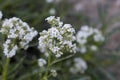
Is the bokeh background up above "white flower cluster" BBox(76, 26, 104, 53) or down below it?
above

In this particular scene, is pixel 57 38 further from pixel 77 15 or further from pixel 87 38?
pixel 77 15

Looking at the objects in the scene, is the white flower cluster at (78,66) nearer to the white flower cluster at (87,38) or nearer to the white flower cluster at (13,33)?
the white flower cluster at (87,38)

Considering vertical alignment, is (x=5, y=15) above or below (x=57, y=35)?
above

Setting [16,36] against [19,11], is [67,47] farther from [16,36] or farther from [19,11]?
[19,11]

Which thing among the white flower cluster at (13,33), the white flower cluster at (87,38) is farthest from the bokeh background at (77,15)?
the white flower cluster at (13,33)

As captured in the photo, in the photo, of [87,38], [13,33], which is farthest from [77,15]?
[13,33]

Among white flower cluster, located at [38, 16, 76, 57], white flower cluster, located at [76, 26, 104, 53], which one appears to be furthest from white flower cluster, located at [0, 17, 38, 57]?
white flower cluster, located at [76, 26, 104, 53]

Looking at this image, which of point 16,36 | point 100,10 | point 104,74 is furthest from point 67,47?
point 100,10

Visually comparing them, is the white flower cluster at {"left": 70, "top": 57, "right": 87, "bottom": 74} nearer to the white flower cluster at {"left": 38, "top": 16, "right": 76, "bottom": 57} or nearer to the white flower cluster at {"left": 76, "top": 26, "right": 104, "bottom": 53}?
the white flower cluster at {"left": 76, "top": 26, "right": 104, "bottom": 53}
